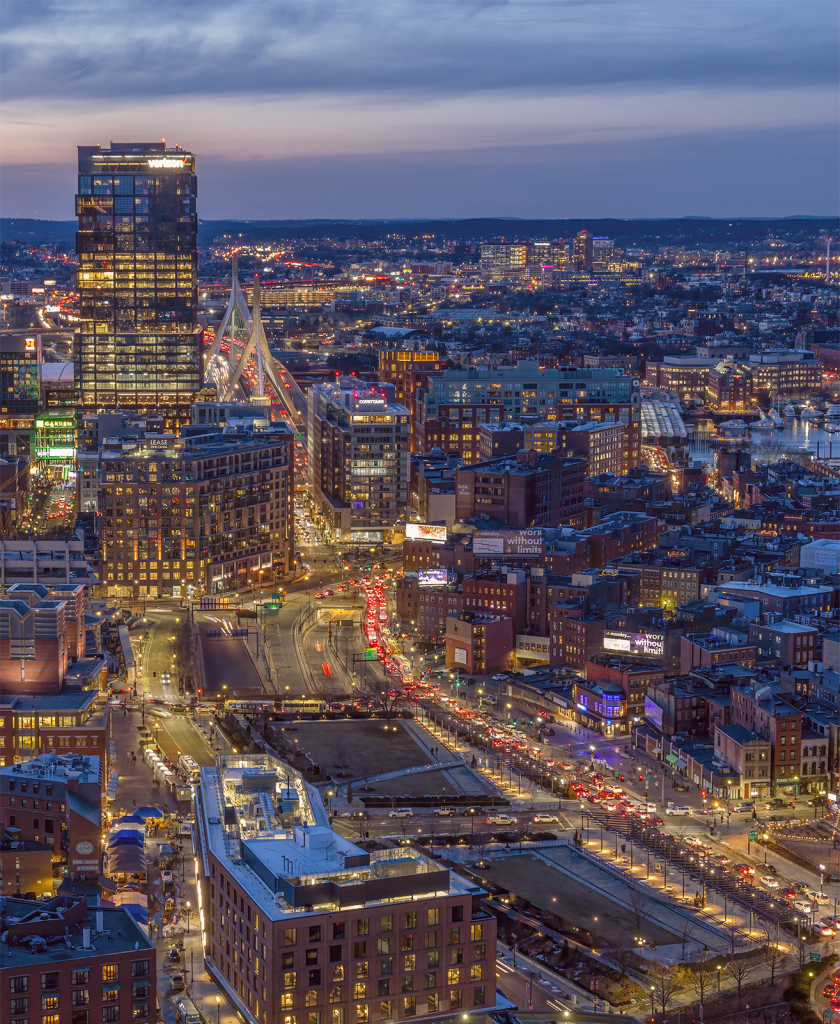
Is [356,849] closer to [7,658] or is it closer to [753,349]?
[7,658]

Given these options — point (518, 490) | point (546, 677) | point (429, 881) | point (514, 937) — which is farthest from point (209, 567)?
point (429, 881)

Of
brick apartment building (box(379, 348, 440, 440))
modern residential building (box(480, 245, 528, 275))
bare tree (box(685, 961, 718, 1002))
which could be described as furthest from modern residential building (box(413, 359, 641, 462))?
modern residential building (box(480, 245, 528, 275))

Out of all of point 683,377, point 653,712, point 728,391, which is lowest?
point 653,712

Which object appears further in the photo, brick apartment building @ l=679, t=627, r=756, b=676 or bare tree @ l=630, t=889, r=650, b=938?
brick apartment building @ l=679, t=627, r=756, b=676

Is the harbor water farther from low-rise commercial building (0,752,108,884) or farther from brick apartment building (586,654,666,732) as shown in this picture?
low-rise commercial building (0,752,108,884)

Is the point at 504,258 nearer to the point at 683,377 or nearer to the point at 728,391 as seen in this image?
the point at 683,377

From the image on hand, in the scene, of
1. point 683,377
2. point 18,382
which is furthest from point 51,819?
point 683,377
